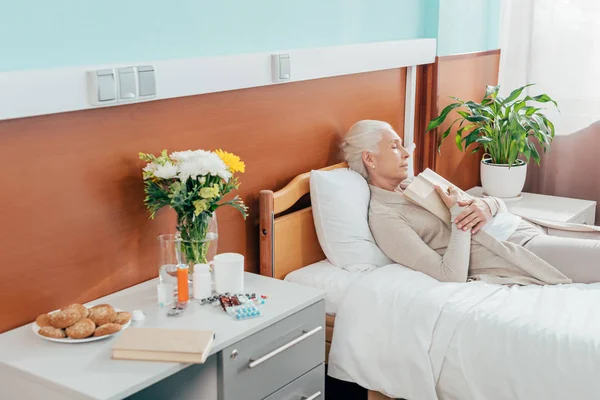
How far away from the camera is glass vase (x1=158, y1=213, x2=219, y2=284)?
212cm

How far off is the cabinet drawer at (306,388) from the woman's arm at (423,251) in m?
0.54

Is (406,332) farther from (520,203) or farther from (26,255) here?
(520,203)

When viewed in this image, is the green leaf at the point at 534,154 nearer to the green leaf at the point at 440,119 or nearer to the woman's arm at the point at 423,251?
the green leaf at the point at 440,119

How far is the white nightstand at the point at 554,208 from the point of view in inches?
131

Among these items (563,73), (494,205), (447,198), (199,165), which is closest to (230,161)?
(199,165)

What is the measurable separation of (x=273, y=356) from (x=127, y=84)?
800 mm

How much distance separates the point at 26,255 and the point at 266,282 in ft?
2.24

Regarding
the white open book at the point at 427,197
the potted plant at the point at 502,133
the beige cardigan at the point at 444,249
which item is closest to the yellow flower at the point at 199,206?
the beige cardigan at the point at 444,249

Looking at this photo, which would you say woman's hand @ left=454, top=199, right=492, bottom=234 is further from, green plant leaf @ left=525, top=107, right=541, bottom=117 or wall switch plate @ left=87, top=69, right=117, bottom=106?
wall switch plate @ left=87, top=69, right=117, bottom=106

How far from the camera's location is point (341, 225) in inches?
102

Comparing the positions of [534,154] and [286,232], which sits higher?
[534,154]

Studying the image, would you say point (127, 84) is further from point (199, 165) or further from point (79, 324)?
point (79, 324)

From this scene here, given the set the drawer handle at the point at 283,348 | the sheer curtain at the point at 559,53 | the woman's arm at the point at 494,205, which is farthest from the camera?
the sheer curtain at the point at 559,53

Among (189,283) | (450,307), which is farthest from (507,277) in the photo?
(189,283)
